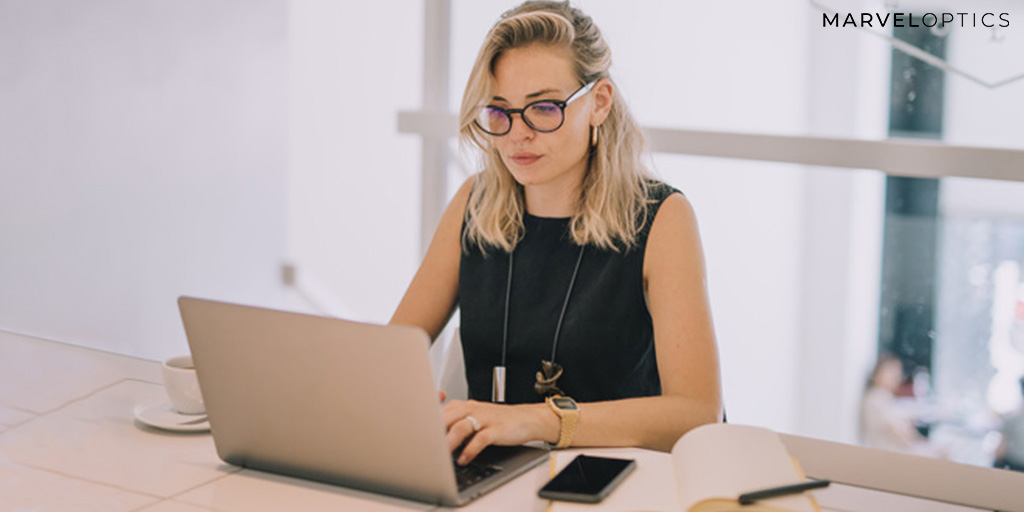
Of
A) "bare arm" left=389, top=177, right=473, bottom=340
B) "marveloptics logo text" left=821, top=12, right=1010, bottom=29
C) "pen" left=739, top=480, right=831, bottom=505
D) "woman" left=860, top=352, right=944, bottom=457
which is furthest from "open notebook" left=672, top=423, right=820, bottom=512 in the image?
"woman" left=860, top=352, right=944, bottom=457

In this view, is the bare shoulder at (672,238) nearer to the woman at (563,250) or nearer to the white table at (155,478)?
the woman at (563,250)

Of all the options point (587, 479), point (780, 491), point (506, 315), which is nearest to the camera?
point (780, 491)

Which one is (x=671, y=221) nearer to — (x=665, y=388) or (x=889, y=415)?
(x=665, y=388)

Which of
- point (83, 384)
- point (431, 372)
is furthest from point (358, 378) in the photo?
point (83, 384)

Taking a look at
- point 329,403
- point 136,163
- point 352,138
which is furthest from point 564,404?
point 352,138

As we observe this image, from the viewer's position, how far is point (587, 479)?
3.99ft

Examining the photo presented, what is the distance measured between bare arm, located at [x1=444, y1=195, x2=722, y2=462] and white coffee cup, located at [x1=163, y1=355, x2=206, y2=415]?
383 mm

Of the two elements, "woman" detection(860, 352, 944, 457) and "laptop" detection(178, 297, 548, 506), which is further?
"woman" detection(860, 352, 944, 457)

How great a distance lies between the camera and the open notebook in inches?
42.2

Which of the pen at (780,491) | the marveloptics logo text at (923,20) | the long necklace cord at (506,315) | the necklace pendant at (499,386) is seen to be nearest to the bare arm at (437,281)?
the long necklace cord at (506,315)

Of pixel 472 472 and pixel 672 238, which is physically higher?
pixel 672 238

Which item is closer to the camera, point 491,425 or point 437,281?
point 491,425

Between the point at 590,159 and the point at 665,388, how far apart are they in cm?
45

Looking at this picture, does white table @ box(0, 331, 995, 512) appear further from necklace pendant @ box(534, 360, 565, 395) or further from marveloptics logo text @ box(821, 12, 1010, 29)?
marveloptics logo text @ box(821, 12, 1010, 29)
